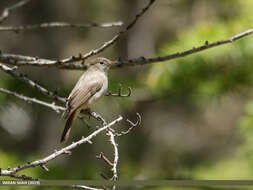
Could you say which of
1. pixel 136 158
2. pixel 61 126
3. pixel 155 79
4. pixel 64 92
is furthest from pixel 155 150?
pixel 64 92

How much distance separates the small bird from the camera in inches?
147

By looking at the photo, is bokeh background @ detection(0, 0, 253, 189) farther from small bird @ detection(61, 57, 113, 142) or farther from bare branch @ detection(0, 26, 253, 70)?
bare branch @ detection(0, 26, 253, 70)

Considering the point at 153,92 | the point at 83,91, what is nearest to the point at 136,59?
the point at 83,91

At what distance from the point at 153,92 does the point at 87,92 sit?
4.24 feet

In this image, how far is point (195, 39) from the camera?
5062mm

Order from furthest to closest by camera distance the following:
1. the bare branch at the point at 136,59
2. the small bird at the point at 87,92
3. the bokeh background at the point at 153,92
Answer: the bokeh background at the point at 153,92 → the small bird at the point at 87,92 → the bare branch at the point at 136,59

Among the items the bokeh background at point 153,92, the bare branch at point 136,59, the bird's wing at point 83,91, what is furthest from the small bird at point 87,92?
the bare branch at point 136,59

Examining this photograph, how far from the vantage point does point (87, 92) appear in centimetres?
421

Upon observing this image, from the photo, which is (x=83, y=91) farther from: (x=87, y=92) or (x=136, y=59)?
(x=136, y=59)

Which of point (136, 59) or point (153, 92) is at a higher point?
point (153, 92)

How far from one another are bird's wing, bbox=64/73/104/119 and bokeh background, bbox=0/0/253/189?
7.3 inches

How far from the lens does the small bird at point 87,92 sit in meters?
3.73

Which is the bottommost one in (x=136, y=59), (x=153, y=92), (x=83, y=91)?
(x=136, y=59)

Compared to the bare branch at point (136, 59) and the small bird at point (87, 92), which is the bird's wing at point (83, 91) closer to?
the small bird at point (87, 92)
